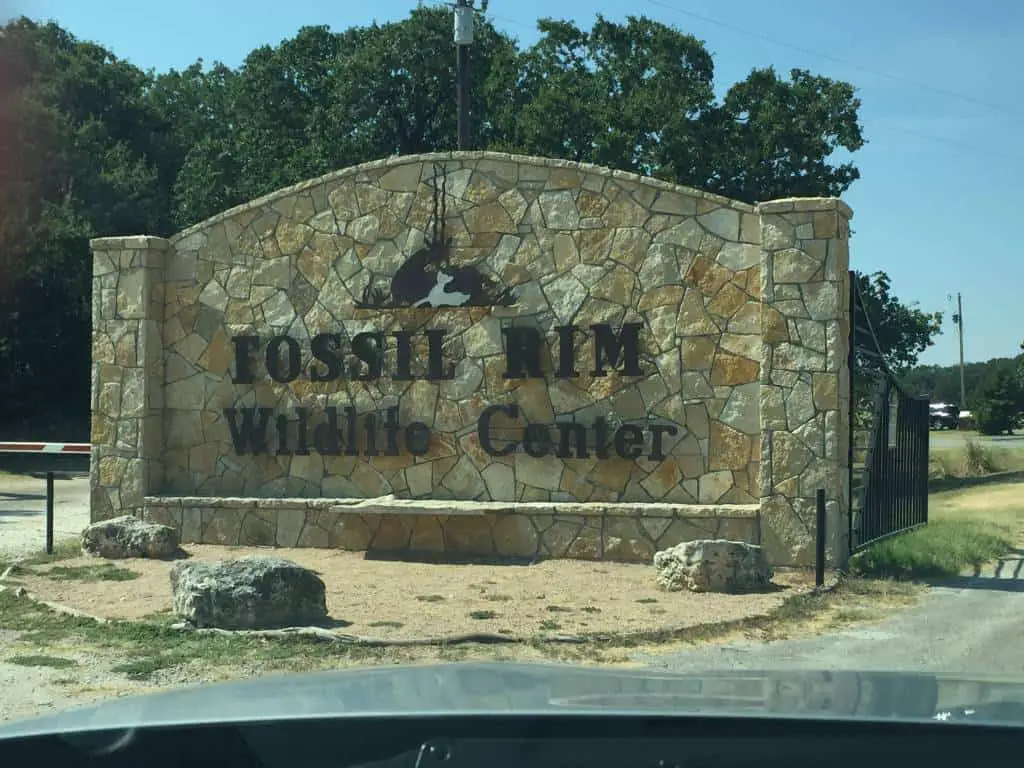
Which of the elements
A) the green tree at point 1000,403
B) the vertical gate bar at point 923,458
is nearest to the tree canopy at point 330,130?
the vertical gate bar at point 923,458

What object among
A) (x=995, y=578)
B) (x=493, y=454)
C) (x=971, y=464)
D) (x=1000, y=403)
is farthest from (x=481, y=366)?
(x=1000, y=403)

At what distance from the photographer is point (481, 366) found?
13.0 meters

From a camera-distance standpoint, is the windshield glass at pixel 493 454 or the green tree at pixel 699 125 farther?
the green tree at pixel 699 125

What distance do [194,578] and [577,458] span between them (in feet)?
16.2

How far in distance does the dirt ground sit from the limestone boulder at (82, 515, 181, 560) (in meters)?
0.21

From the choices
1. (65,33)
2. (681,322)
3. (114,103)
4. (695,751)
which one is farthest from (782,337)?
(65,33)

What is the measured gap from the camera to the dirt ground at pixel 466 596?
921cm

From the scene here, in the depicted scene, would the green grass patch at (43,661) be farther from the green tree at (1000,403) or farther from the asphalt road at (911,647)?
the green tree at (1000,403)

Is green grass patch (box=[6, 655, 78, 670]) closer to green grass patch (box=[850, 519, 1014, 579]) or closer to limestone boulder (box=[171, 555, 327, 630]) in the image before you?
limestone boulder (box=[171, 555, 327, 630])

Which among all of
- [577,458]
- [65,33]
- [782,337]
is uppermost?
[65,33]

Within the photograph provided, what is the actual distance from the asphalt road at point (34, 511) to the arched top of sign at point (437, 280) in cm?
535

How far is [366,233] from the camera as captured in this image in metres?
13.6

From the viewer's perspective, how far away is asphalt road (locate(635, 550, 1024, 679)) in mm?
7895

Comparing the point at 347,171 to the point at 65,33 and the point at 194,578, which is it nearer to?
the point at 194,578
